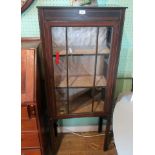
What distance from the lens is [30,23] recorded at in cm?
165

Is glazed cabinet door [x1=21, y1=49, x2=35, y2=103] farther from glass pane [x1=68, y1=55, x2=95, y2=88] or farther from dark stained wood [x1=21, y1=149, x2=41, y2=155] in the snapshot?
dark stained wood [x1=21, y1=149, x2=41, y2=155]

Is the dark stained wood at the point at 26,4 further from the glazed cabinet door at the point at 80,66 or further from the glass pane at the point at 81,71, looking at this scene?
the glass pane at the point at 81,71

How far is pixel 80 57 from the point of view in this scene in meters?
1.56

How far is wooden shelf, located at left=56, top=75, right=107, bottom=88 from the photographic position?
158 centimetres

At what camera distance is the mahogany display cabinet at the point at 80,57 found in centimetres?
130

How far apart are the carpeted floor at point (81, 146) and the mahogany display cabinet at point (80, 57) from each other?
0.17 m

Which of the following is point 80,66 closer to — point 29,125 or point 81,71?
point 81,71

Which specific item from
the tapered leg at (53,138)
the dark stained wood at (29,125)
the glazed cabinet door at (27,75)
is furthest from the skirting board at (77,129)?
the glazed cabinet door at (27,75)

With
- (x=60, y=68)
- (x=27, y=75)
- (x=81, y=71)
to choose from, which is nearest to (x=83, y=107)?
(x=81, y=71)

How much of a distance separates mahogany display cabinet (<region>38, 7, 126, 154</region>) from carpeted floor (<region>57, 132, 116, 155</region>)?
0.17 metres

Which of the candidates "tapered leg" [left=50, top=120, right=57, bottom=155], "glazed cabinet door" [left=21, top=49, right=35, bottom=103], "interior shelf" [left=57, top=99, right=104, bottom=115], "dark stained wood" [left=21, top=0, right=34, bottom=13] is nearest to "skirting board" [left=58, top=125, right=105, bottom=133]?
"tapered leg" [left=50, top=120, right=57, bottom=155]

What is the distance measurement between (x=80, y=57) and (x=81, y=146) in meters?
0.94
